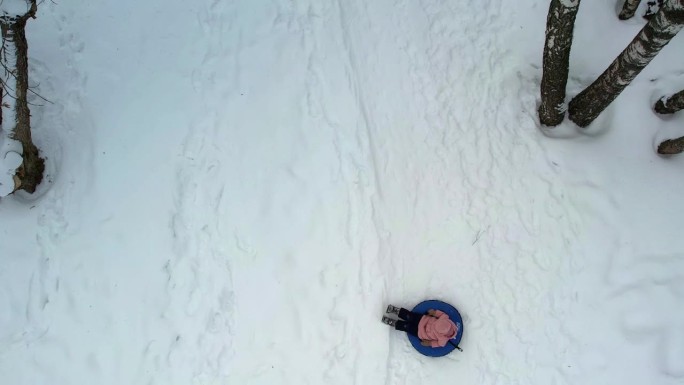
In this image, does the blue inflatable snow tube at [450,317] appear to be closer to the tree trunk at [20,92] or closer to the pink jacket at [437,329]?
the pink jacket at [437,329]

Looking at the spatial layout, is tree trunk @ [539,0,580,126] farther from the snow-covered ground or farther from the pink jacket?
the pink jacket

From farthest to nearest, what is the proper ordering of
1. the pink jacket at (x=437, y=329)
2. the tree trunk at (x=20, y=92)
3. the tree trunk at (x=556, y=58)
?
1. the pink jacket at (x=437, y=329)
2. the tree trunk at (x=20, y=92)
3. the tree trunk at (x=556, y=58)

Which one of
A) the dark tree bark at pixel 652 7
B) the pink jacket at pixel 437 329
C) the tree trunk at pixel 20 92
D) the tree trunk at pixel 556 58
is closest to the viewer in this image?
the tree trunk at pixel 556 58

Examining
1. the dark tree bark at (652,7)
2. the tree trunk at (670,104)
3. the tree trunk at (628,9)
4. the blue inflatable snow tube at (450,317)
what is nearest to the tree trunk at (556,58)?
the tree trunk at (670,104)

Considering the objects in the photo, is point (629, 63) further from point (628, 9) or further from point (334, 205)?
point (334, 205)

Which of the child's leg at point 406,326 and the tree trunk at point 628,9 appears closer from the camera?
the child's leg at point 406,326

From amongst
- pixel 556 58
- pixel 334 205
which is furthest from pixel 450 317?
pixel 556 58

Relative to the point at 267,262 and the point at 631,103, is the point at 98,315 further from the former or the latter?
the point at 631,103

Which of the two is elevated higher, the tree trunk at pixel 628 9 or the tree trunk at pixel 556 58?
the tree trunk at pixel 628 9
